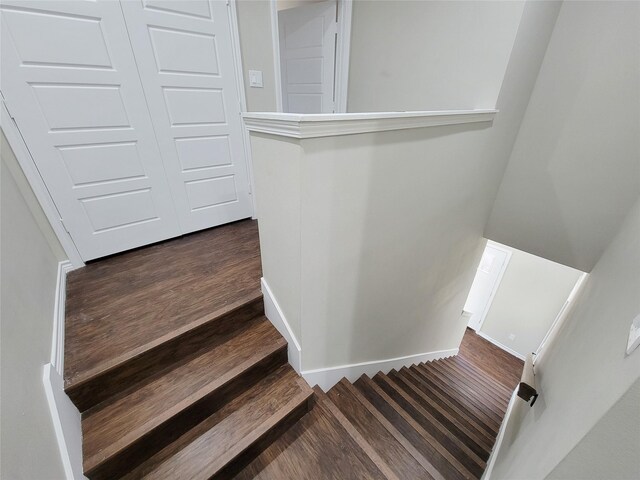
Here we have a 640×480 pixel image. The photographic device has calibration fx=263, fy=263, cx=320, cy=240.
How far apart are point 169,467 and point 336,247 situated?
48.0 inches

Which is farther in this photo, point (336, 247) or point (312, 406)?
point (312, 406)

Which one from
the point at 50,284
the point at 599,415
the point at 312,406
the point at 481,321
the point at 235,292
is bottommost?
the point at 481,321

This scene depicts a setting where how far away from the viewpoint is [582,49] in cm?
171

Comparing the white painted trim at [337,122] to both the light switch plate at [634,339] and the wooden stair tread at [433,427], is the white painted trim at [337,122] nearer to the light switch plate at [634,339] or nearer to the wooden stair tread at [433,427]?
the light switch plate at [634,339]

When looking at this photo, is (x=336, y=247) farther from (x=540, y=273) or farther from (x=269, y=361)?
(x=540, y=273)

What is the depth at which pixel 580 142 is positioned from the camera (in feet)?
6.13

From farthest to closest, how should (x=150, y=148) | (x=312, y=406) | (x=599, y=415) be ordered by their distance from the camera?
(x=150, y=148), (x=312, y=406), (x=599, y=415)

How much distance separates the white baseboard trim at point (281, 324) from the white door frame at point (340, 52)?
168 centimetres

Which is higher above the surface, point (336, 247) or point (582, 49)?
point (582, 49)

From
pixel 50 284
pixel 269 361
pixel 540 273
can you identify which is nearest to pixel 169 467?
pixel 269 361

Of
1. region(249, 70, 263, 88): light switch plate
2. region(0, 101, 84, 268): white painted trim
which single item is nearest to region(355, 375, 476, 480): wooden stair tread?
region(0, 101, 84, 268): white painted trim

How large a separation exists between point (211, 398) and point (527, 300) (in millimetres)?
4934

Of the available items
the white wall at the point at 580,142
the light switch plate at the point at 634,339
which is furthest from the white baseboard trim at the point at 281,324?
the white wall at the point at 580,142

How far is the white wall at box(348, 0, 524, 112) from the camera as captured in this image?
163 centimetres
